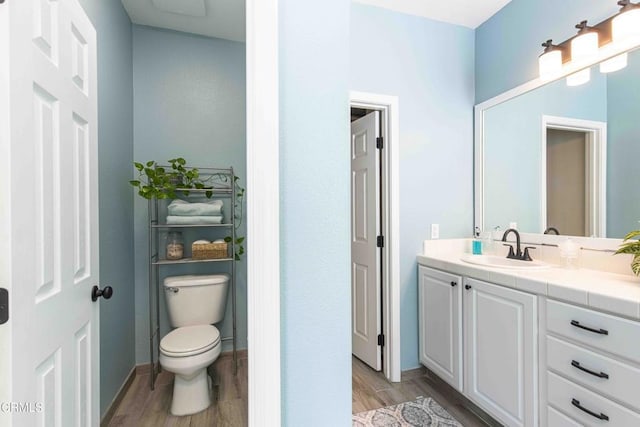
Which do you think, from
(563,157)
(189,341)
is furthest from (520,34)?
(189,341)

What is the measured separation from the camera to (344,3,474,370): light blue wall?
2.13 meters

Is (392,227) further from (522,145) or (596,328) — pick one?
(596,328)

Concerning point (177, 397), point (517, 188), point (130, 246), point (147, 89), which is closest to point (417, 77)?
point (517, 188)

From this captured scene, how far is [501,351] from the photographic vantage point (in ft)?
5.08

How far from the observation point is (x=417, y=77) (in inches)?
87.5

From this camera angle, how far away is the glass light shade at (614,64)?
151cm

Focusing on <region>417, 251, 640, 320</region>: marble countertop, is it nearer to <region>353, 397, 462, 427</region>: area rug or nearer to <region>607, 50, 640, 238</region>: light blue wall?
<region>607, 50, 640, 238</region>: light blue wall

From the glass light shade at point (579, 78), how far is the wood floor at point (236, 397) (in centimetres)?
202

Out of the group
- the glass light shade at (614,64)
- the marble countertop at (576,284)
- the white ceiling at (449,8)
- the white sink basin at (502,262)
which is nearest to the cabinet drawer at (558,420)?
the marble countertop at (576,284)

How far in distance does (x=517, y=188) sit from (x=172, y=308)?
2.62 metres

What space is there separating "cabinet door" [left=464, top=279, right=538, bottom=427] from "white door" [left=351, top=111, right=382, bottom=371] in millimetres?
686

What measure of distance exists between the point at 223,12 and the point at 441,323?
266cm

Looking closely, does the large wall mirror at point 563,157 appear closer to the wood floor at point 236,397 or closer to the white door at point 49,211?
the wood floor at point 236,397

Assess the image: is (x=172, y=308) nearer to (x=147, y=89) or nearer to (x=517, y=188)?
(x=147, y=89)
